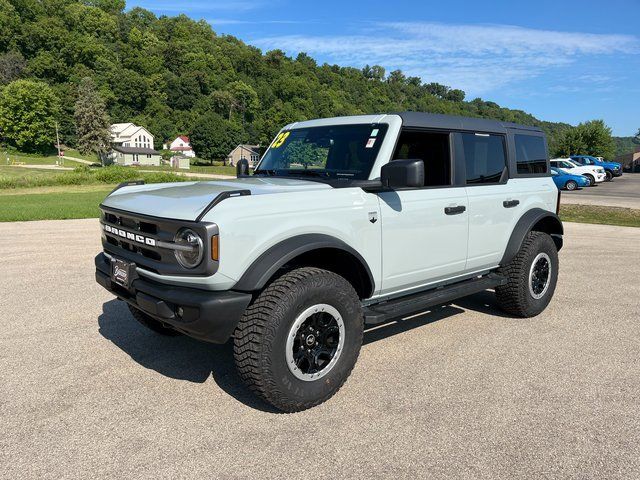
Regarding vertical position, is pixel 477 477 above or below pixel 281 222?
below

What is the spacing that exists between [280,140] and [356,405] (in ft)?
8.52

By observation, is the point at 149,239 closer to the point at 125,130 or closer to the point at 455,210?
the point at 455,210

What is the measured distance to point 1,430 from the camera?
9.52 feet

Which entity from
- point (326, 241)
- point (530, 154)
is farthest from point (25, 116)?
point (326, 241)

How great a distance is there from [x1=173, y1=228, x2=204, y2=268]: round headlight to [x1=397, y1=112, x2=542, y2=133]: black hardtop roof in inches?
78.2

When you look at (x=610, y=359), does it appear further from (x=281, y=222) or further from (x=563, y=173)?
(x=563, y=173)

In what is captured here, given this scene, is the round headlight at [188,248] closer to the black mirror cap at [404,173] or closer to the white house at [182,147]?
the black mirror cap at [404,173]

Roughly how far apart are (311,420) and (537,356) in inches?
85.7

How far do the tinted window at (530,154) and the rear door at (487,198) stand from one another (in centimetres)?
29

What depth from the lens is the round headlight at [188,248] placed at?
2.76m

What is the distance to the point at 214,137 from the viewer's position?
337 ft

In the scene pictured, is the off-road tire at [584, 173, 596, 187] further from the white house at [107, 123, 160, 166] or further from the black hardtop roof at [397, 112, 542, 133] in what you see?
the white house at [107, 123, 160, 166]

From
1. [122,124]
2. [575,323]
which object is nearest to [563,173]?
[575,323]

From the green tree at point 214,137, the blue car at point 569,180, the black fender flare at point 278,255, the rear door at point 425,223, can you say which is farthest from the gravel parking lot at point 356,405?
the green tree at point 214,137
